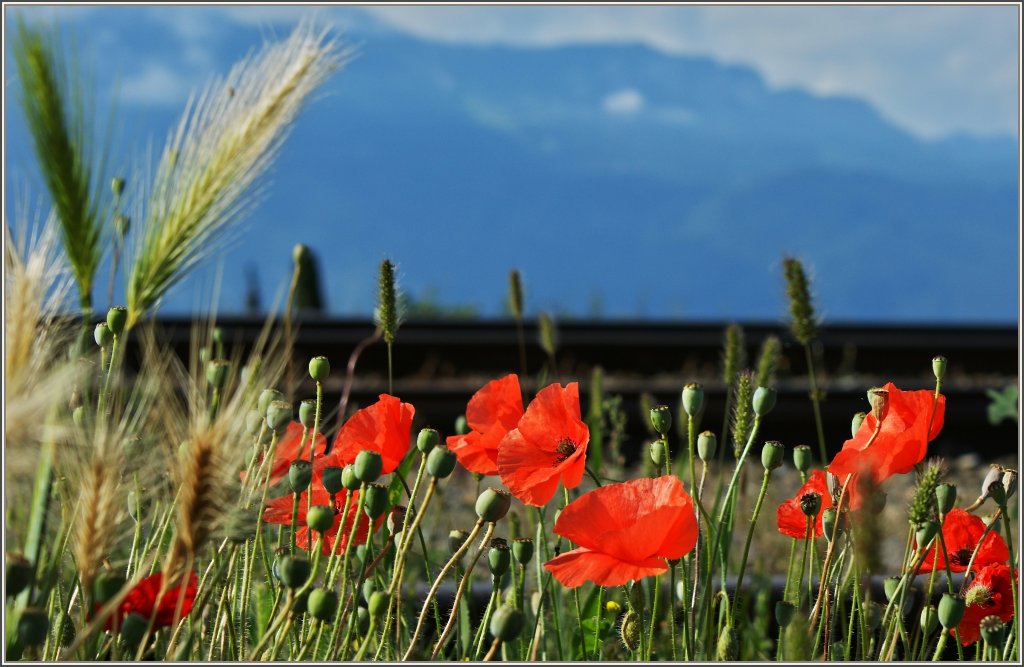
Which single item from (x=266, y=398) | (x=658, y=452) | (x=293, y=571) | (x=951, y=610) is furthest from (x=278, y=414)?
(x=951, y=610)

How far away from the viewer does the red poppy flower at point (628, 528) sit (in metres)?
1.03

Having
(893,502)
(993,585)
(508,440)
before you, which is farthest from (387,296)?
(893,502)

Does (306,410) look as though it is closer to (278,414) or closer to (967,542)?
(278,414)

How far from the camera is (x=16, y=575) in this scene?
2.68 feet

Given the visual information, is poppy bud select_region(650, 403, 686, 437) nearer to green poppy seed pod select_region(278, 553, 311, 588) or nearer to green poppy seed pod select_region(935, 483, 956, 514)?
green poppy seed pod select_region(935, 483, 956, 514)

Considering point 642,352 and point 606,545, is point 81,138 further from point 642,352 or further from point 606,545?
point 642,352

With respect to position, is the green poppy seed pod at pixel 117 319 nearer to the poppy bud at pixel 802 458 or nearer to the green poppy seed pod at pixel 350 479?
the green poppy seed pod at pixel 350 479

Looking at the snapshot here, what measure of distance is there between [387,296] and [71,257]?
1.20 feet

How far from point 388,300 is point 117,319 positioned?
0.32m

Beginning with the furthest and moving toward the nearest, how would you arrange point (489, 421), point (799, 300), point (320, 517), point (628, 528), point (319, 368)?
1. point (799, 300)
2. point (489, 421)
3. point (319, 368)
4. point (628, 528)
5. point (320, 517)

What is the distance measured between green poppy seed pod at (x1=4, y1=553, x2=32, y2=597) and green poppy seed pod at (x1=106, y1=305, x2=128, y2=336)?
1.07 feet

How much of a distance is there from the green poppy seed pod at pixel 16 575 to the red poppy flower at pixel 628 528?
1.44ft

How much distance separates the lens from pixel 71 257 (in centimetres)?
107

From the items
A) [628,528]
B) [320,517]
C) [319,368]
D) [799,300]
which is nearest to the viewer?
[320,517]
